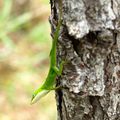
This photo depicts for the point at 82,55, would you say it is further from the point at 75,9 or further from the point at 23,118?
the point at 23,118

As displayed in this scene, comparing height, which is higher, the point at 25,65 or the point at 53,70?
the point at 25,65

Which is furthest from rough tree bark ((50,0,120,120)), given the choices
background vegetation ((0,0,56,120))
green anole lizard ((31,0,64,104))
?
background vegetation ((0,0,56,120))

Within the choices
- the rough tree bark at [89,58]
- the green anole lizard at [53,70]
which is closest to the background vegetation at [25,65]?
the green anole lizard at [53,70]

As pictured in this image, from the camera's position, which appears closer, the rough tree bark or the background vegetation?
the rough tree bark

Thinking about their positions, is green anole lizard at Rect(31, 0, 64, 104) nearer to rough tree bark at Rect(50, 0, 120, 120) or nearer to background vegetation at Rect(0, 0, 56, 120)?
rough tree bark at Rect(50, 0, 120, 120)

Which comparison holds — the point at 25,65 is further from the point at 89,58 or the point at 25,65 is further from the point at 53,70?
the point at 89,58

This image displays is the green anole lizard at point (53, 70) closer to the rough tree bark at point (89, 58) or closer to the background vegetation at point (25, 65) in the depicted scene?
the rough tree bark at point (89, 58)

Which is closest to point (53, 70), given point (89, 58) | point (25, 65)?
point (89, 58)
